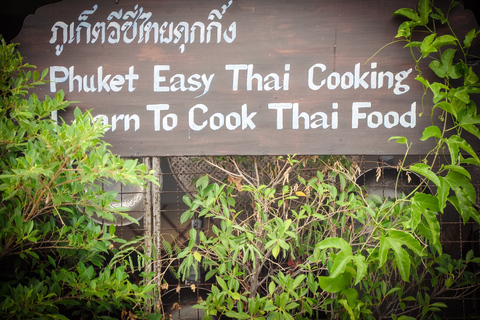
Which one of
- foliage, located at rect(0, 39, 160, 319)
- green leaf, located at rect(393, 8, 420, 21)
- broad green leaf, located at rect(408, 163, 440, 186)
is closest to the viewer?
foliage, located at rect(0, 39, 160, 319)

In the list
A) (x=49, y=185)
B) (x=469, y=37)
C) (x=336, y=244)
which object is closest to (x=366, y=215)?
(x=336, y=244)

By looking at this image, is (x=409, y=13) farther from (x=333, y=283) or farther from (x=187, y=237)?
(x=187, y=237)

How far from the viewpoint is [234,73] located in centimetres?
209

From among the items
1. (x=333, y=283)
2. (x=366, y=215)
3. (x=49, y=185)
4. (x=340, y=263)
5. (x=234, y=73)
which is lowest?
(x=333, y=283)

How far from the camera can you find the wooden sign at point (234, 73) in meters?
2.06

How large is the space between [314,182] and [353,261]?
449mm

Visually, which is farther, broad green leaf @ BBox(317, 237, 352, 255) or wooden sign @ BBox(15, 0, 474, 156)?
wooden sign @ BBox(15, 0, 474, 156)

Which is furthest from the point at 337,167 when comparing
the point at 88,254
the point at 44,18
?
the point at 44,18

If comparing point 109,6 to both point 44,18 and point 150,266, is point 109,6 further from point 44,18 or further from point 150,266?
point 150,266

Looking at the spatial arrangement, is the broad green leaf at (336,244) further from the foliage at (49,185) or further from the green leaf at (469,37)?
the green leaf at (469,37)

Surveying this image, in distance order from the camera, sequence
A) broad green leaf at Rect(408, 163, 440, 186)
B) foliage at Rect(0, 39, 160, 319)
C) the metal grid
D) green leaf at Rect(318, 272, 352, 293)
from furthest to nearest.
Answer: the metal grid, green leaf at Rect(318, 272, 352, 293), broad green leaf at Rect(408, 163, 440, 186), foliage at Rect(0, 39, 160, 319)

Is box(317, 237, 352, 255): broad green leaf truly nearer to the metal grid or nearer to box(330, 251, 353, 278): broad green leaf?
box(330, 251, 353, 278): broad green leaf

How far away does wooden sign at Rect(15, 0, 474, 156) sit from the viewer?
2064mm

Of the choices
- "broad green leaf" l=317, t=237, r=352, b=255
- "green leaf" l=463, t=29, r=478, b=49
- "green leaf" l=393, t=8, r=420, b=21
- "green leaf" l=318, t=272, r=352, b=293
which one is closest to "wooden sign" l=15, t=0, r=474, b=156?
"green leaf" l=393, t=8, r=420, b=21
